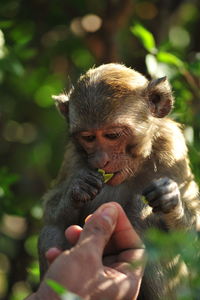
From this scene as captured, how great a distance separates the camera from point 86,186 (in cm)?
596

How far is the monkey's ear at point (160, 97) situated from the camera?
6.68 metres

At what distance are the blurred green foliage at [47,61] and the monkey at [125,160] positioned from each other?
1614 millimetres

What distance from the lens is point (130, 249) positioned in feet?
16.6

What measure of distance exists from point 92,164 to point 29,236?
431cm

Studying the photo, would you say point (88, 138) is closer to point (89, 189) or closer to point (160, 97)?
point (89, 189)

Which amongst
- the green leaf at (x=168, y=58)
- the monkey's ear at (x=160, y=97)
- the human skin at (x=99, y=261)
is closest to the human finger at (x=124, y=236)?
the human skin at (x=99, y=261)

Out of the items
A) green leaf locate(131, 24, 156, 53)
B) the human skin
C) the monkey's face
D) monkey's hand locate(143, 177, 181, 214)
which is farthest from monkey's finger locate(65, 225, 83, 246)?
green leaf locate(131, 24, 156, 53)

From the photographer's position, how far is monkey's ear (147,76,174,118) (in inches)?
263

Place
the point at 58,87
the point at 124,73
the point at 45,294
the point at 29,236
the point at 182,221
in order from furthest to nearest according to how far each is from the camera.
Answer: the point at 29,236 < the point at 58,87 < the point at 124,73 < the point at 182,221 < the point at 45,294

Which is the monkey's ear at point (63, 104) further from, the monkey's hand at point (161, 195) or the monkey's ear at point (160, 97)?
the monkey's hand at point (161, 195)

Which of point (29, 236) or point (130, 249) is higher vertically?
point (130, 249)

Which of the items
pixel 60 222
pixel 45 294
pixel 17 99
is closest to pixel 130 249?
pixel 45 294

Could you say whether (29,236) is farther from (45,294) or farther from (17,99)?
(45,294)

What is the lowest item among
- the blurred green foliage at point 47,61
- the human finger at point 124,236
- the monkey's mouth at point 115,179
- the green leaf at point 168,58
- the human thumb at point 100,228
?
the blurred green foliage at point 47,61
